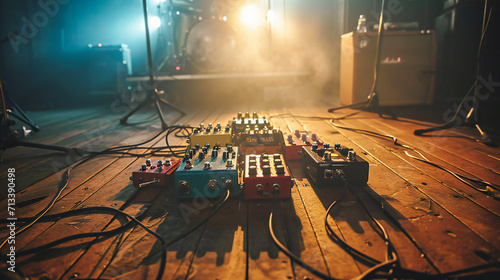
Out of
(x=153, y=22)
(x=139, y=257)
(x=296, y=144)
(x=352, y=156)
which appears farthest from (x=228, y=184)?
(x=153, y=22)

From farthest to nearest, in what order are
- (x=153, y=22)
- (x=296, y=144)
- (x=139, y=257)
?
(x=153, y=22)
(x=296, y=144)
(x=139, y=257)

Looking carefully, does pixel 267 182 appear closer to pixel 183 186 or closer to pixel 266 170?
pixel 266 170

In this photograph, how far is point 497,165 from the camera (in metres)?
1.35

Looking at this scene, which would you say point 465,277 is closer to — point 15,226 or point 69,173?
point 15,226

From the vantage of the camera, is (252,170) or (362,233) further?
(252,170)

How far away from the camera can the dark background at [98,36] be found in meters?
4.19

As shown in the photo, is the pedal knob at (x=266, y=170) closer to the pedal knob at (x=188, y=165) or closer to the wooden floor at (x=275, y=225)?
the wooden floor at (x=275, y=225)

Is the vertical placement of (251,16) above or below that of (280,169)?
above

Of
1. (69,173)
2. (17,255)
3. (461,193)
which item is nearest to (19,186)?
(69,173)

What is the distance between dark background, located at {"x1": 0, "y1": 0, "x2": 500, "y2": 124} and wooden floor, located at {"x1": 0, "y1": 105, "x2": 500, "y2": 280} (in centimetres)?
288

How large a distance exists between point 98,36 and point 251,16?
2766mm

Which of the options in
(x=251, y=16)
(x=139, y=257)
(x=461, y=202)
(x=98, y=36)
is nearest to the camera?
(x=139, y=257)

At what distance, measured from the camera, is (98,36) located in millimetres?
5340

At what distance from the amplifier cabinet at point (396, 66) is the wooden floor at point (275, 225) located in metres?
1.86
